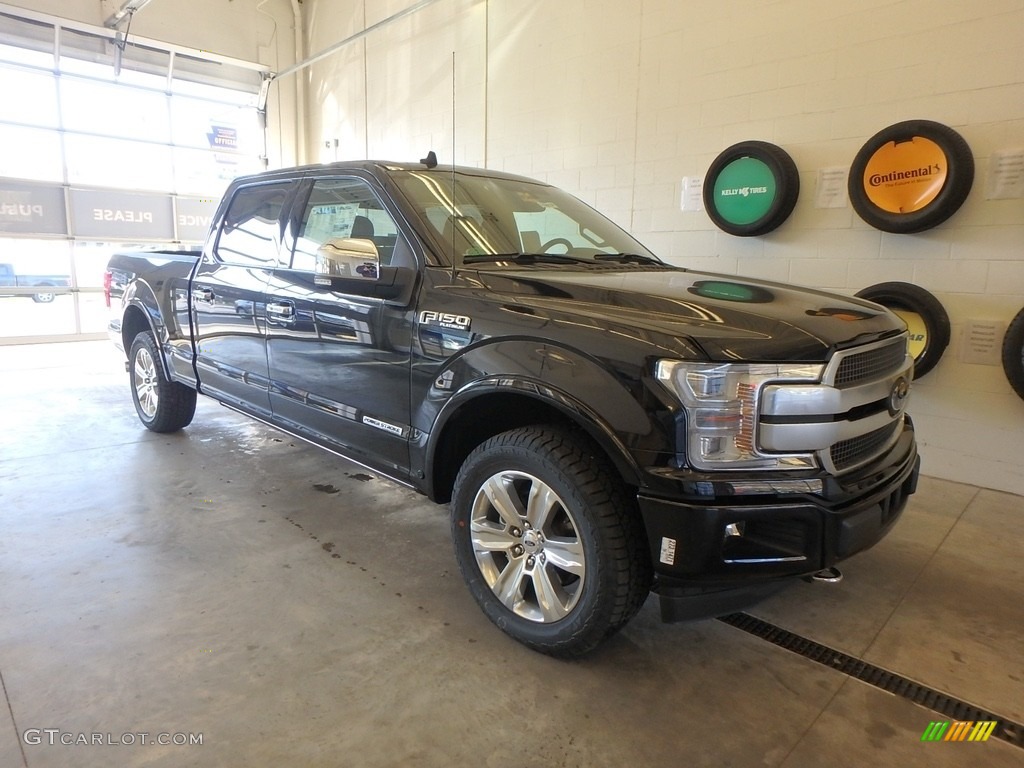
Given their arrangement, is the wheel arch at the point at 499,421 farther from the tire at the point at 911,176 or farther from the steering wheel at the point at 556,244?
the tire at the point at 911,176

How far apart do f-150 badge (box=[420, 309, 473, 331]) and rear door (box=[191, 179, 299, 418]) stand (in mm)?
1274

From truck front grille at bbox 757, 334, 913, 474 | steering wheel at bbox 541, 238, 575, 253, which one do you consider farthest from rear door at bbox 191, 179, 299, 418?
truck front grille at bbox 757, 334, 913, 474

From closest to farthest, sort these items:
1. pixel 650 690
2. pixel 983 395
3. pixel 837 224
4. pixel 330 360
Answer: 1. pixel 650 690
2. pixel 330 360
3. pixel 983 395
4. pixel 837 224

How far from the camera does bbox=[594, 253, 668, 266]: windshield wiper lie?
301 centimetres

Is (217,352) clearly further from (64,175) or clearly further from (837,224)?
(64,175)

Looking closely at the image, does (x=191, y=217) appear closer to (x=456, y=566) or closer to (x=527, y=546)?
(x=456, y=566)

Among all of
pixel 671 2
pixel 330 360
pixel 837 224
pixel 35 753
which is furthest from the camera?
pixel 671 2

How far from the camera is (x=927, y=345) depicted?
13.3 ft

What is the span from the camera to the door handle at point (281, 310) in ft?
10.1

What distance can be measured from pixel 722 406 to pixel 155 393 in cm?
428

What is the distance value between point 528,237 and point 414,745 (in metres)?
2.04

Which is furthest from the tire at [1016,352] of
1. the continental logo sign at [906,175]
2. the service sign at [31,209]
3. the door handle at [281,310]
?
the service sign at [31,209]

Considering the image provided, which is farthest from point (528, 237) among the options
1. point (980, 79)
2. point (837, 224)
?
point (980, 79)

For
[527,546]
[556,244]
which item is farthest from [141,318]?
[527,546]
